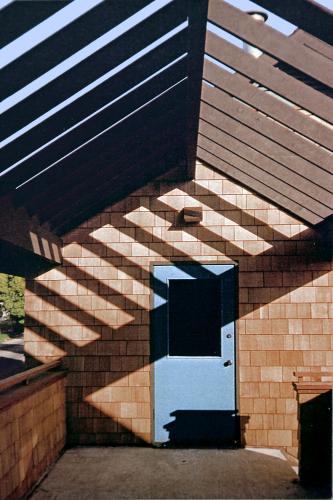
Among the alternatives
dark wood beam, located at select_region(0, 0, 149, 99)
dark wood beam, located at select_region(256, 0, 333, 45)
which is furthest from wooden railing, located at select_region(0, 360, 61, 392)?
dark wood beam, located at select_region(256, 0, 333, 45)

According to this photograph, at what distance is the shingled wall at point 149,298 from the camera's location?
562 cm

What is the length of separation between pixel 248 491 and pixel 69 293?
3.04 m

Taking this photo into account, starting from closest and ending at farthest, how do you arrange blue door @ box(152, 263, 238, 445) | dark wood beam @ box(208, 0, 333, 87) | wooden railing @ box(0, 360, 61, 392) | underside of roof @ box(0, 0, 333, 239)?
underside of roof @ box(0, 0, 333, 239) → dark wood beam @ box(208, 0, 333, 87) → wooden railing @ box(0, 360, 61, 392) → blue door @ box(152, 263, 238, 445)

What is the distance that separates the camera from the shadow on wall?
13.4 ft

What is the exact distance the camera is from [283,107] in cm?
349

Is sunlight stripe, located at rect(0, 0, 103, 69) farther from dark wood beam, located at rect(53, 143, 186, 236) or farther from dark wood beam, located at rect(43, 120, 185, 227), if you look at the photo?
dark wood beam, located at rect(53, 143, 186, 236)

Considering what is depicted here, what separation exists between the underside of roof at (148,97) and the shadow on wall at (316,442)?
2116mm

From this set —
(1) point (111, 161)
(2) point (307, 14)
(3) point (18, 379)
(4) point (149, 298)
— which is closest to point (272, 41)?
(2) point (307, 14)

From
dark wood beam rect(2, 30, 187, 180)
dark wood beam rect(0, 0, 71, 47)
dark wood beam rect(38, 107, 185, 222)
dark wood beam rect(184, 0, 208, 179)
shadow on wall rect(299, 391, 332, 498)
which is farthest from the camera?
dark wood beam rect(38, 107, 185, 222)

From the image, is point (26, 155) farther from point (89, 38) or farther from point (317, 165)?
point (317, 165)

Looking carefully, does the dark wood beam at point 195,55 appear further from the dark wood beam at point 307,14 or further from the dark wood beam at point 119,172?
the dark wood beam at point 119,172

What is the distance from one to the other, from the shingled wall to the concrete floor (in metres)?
0.40

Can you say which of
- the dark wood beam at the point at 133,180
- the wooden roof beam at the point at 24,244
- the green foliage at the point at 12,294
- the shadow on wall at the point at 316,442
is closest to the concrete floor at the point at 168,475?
the shadow on wall at the point at 316,442

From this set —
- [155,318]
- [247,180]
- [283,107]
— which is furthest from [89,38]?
[155,318]
